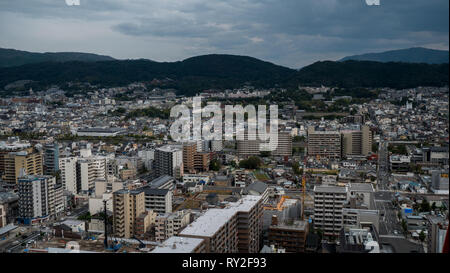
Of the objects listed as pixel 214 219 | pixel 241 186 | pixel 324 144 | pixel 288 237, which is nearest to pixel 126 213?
pixel 214 219

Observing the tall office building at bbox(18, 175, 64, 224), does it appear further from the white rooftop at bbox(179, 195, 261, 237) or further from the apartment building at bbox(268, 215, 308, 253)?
the apartment building at bbox(268, 215, 308, 253)

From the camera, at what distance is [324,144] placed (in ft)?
28.8

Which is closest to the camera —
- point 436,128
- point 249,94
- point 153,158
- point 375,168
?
point 375,168

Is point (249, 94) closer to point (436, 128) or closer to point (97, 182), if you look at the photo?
point (436, 128)

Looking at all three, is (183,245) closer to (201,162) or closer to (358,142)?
(201,162)

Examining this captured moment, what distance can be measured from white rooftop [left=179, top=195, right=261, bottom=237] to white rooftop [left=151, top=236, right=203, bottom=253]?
6.3 inches

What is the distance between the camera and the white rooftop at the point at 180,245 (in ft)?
7.64

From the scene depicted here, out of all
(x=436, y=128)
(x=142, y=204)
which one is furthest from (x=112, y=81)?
(x=142, y=204)

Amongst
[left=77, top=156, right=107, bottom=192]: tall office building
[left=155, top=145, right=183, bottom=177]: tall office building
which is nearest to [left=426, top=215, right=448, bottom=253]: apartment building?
[left=155, top=145, right=183, bottom=177]: tall office building

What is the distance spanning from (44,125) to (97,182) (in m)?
8.58

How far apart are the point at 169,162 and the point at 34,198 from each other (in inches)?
102

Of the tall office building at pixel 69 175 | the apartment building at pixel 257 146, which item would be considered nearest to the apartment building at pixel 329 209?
the tall office building at pixel 69 175

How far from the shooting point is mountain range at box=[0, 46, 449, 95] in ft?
44.6
